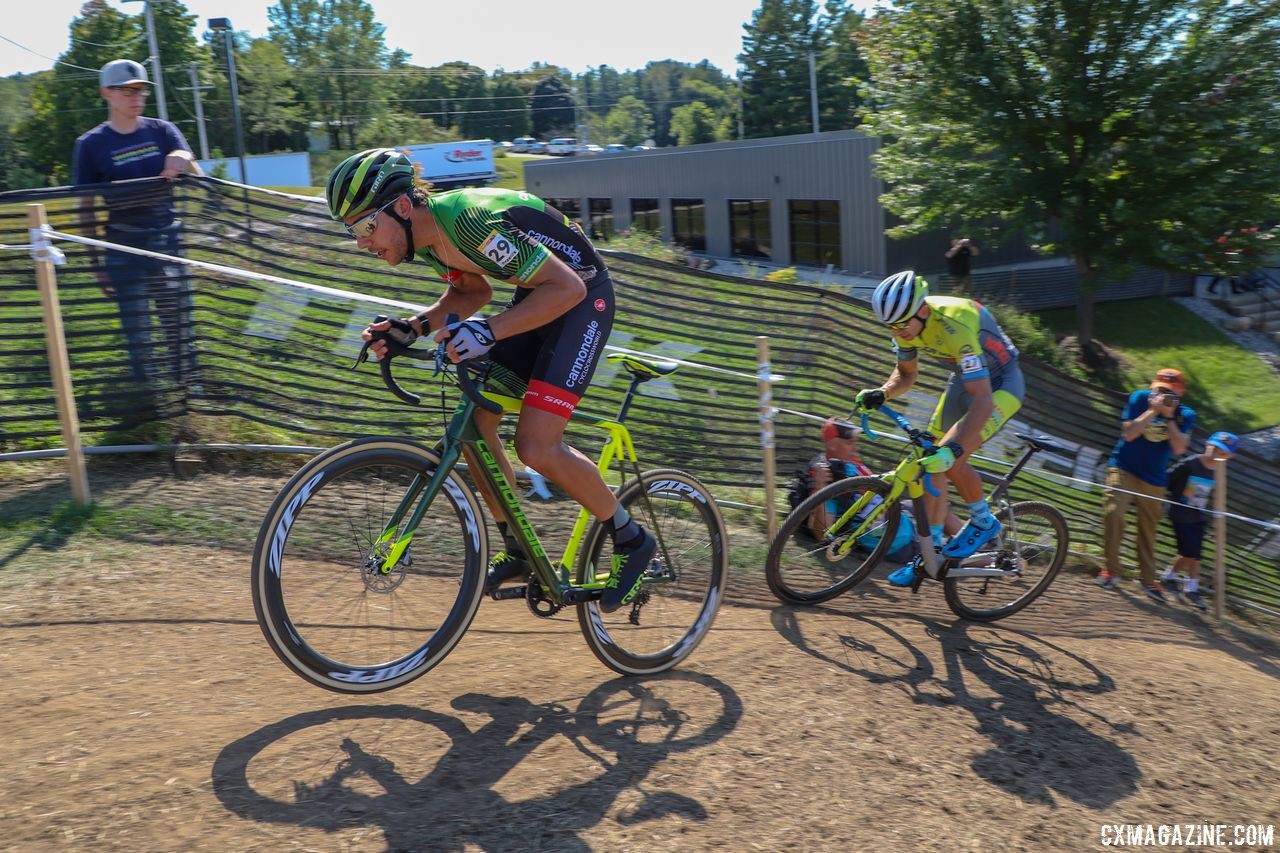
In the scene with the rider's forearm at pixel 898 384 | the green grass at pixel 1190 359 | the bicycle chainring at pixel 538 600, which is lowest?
the green grass at pixel 1190 359

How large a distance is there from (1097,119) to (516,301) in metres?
19.8

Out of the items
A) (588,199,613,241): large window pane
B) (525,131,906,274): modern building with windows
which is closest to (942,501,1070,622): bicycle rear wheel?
(525,131,906,274): modern building with windows

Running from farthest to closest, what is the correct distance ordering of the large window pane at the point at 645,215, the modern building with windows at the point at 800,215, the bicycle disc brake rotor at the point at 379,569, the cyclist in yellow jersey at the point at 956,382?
the large window pane at the point at 645,215
the modern building with windows at the point at 800,215
the cyclist in yellow jersey at the point at 956,382
the bicycle disc brake rotor at the point at 379,569

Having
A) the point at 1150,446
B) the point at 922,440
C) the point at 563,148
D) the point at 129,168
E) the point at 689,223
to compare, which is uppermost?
the point at 563,148

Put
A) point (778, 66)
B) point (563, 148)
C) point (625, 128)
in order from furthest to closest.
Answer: point (625, 128) < point (563, 148) < point (778, 66)

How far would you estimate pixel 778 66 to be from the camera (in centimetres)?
8025

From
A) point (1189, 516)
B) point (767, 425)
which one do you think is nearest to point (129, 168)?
point (767, 425)

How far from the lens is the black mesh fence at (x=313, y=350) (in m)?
5.87

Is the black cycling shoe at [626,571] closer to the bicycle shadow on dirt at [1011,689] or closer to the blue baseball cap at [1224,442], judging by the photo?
the bicycle shadow on dirt at [1011,689]

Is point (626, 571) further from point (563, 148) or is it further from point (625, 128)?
point (625, 128)

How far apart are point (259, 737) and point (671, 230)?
3814 cm

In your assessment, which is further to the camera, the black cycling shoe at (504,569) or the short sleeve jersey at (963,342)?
the short sleeve jersey at (963,342)

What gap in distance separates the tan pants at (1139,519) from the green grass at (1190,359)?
1404 cm

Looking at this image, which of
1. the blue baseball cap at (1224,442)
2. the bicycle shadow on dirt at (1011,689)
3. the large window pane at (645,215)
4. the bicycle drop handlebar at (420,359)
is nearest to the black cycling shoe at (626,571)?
the bicycle drop handlebar at (420,359)
